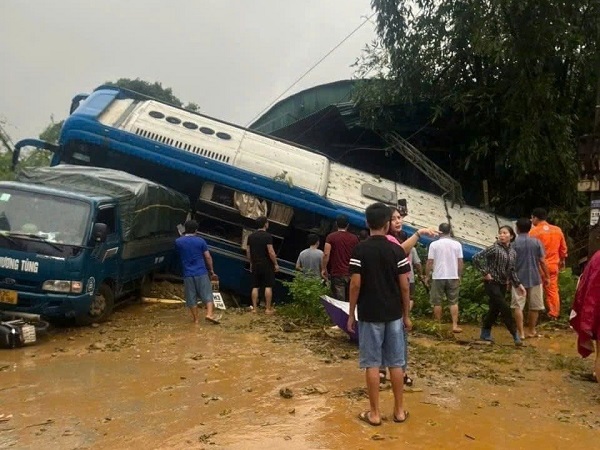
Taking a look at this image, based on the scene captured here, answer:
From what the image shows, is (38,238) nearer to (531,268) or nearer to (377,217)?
(377,217)

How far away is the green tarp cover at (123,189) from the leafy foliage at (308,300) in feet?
8.33

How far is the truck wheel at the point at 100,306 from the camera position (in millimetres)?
8852

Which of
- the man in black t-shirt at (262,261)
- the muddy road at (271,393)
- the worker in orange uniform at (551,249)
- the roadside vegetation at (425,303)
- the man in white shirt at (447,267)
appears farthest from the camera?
the man in black t-shirt at (262,261)

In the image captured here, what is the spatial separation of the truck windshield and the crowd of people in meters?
1.41

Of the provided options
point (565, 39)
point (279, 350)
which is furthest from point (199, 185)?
point (565, 39)

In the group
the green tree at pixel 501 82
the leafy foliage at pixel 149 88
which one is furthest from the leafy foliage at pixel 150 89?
the green tree at pixel 501 82

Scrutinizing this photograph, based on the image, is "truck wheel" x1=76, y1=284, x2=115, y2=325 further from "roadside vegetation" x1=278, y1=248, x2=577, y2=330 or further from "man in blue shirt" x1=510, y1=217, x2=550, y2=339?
"man in blue shirt" x1=510, y1=217, x2=550, y2=339

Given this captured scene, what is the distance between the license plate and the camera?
7879 millimetres

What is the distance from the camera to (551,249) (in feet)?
30.7

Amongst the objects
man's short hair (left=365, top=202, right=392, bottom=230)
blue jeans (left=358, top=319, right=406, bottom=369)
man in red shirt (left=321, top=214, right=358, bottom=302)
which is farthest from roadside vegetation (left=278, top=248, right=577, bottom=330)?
man's short hair (left=365, top=202, right=392, bottom=230)

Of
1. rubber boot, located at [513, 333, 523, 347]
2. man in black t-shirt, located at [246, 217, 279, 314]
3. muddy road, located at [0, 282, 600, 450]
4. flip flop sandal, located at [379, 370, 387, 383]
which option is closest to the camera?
muddy road, located at [0, 282, 600, 450]

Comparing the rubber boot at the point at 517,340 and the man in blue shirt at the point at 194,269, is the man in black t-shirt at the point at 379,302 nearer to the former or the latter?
the rubber boot at the point at 517,340

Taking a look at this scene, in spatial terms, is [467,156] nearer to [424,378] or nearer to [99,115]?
[99,115]

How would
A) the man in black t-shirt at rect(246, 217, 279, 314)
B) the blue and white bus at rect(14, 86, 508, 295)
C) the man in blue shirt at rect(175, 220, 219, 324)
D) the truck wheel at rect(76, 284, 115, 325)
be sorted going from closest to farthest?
the truck wheel at rect(76, 284, 115, 325)
the man in blue shirt at rect(175, 220, 219, 324)
the man in black t-shirt at rect(246, 217, 279, 314)
the blue and white bus at rect(14, 86, 508, 295)
